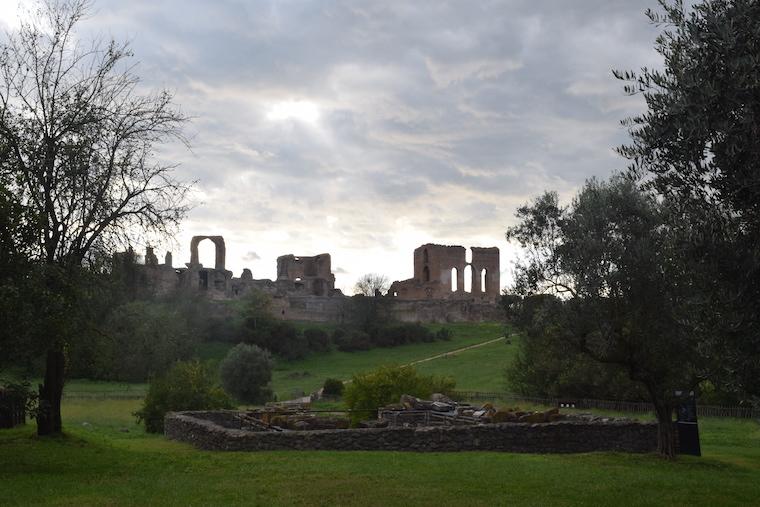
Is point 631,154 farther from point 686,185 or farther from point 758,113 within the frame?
point 758,113

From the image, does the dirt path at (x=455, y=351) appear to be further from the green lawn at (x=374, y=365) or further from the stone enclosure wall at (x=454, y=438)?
the stone enclosure wall at (x=454, y=438)

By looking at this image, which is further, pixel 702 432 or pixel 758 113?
pixel 702 432

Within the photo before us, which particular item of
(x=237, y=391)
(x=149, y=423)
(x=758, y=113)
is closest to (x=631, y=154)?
(x=758, y=113)

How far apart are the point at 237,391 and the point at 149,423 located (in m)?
15.6

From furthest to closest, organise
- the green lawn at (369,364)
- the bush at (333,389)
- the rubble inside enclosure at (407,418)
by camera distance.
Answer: the green lawn at (369,364)
the bush at (333,389)
the rubble inside enclosure at (407,418)

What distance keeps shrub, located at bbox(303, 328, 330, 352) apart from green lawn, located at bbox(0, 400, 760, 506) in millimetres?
47139

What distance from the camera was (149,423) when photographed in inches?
1115

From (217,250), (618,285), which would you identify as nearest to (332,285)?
(217,250)

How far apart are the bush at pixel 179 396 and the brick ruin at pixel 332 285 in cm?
4646

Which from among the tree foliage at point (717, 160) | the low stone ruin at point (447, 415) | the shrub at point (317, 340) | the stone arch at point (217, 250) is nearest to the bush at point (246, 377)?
the low stone ruin at point (447, 415)

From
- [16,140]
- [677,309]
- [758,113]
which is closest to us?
[758,113]

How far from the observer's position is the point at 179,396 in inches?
1150

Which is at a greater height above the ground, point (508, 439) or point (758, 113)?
point (758, 113)

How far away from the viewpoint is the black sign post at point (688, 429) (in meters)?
20.3
